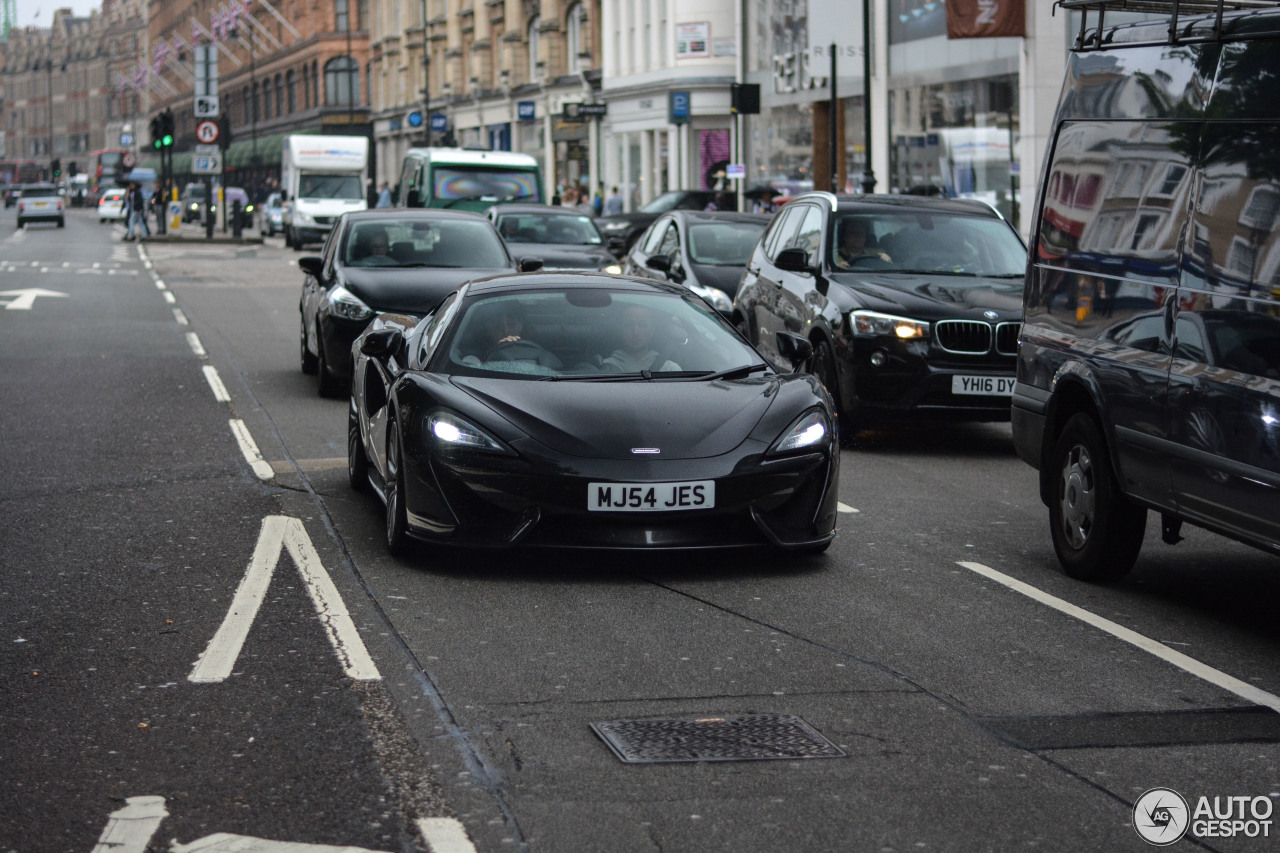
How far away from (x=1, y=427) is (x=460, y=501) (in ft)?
22.0

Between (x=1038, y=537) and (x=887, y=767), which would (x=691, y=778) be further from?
(x=1038, y=537)

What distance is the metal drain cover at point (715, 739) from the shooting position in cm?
501

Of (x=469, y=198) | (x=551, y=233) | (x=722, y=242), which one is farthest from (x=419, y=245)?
(x=469, y=198)

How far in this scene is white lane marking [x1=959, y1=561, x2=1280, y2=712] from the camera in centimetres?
579

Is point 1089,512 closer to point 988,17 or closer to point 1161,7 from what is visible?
point 1161,7

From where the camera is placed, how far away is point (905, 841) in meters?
4.33

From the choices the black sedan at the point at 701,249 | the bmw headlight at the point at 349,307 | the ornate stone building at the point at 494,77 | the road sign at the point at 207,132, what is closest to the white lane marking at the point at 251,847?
the bmw headlight at the point at 349,307

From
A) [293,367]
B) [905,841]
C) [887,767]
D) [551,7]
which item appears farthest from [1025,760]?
[551,7]

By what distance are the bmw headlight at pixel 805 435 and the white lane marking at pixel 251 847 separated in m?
3.65

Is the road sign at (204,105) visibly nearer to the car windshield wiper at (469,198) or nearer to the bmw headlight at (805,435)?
the car windshield wiper at (469,198)

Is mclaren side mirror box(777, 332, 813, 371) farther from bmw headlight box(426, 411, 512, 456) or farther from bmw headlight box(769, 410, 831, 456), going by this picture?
bmw headlight box(426, 411, 512, 456)

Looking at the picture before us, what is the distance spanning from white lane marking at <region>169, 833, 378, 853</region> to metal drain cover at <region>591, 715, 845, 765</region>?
99cm

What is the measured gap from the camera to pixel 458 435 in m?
7.49

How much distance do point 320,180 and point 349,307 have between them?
132 feet
